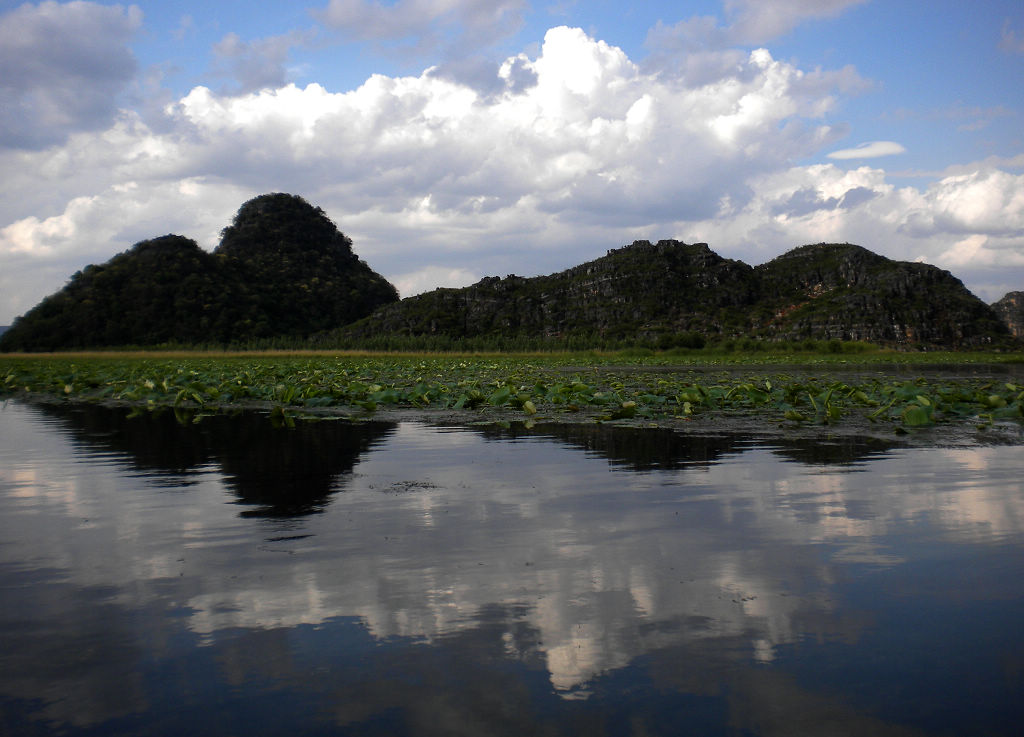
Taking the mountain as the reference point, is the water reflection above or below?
below

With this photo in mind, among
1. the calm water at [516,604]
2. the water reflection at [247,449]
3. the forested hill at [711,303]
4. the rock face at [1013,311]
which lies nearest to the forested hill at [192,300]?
the forested hill at [711,303]

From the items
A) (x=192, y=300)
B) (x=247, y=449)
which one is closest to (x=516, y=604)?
(x=247, y=449)

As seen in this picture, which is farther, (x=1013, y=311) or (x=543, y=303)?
(x=1013, y=311)

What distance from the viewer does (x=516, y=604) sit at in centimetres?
357

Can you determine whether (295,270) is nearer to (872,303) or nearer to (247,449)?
(872,303)

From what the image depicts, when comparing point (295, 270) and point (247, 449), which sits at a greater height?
point (295, 270)

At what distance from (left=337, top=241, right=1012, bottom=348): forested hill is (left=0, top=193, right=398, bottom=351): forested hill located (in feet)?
42.6

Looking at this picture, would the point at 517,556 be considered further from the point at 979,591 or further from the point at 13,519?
the point at 13,519

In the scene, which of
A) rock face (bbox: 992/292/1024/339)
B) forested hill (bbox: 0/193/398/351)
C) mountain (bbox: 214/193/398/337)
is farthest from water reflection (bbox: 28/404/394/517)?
rock face (bbox: 992/292/1024/339)

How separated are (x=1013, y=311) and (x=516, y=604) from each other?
18031 centimetres

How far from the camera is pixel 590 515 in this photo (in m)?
5.56

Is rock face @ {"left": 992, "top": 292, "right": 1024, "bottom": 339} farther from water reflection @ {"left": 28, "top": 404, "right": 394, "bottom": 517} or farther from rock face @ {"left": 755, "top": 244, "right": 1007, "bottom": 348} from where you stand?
water reflection @ {"left": 28, "top": 404, "right": 394, "bottom": 517}

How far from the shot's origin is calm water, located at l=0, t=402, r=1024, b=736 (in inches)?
102

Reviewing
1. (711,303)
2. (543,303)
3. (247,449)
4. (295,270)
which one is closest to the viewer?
(247,449)
